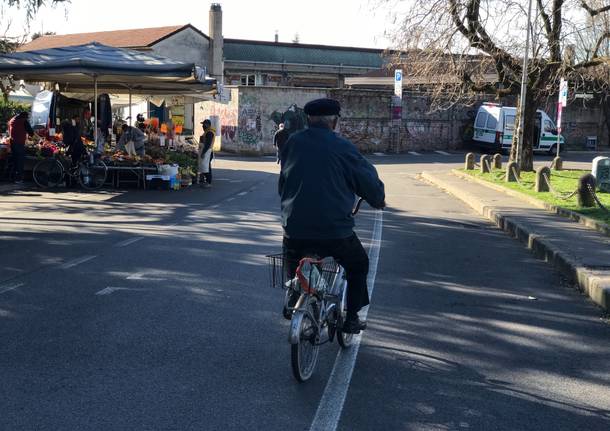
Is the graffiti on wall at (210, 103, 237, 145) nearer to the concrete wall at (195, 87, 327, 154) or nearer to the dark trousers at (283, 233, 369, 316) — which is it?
the concrete wall at (195, 87, 327, 154)

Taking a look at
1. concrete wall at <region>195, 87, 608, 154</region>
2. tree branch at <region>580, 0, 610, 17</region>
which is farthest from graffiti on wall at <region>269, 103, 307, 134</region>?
tree branch at <region>580, 0, 610, 17</region>

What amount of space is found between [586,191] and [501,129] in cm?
2678

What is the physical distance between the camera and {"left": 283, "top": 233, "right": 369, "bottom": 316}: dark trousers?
529cm

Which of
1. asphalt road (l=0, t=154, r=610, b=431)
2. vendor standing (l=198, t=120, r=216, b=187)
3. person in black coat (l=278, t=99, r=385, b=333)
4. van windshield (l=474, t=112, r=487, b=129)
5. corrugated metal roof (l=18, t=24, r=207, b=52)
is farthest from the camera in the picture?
corrugated metal roof (l=18, t=24, r=207, b=52)

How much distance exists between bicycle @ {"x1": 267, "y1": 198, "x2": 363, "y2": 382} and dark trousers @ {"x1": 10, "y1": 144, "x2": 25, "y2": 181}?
15.6m

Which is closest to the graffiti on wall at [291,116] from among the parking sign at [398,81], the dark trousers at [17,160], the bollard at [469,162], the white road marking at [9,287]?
the parking sign at [398,81]

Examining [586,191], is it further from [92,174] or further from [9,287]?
[92,174]

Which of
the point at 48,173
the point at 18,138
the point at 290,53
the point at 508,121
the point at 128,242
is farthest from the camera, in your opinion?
the point at 290,53

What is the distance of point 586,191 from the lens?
51.3ft

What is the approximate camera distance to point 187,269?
30.2ft

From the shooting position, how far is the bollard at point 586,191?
15445 mm

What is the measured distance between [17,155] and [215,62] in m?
31.9

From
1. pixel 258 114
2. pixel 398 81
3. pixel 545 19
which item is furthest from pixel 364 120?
pixel 545 19

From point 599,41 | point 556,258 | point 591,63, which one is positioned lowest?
point 556,258
